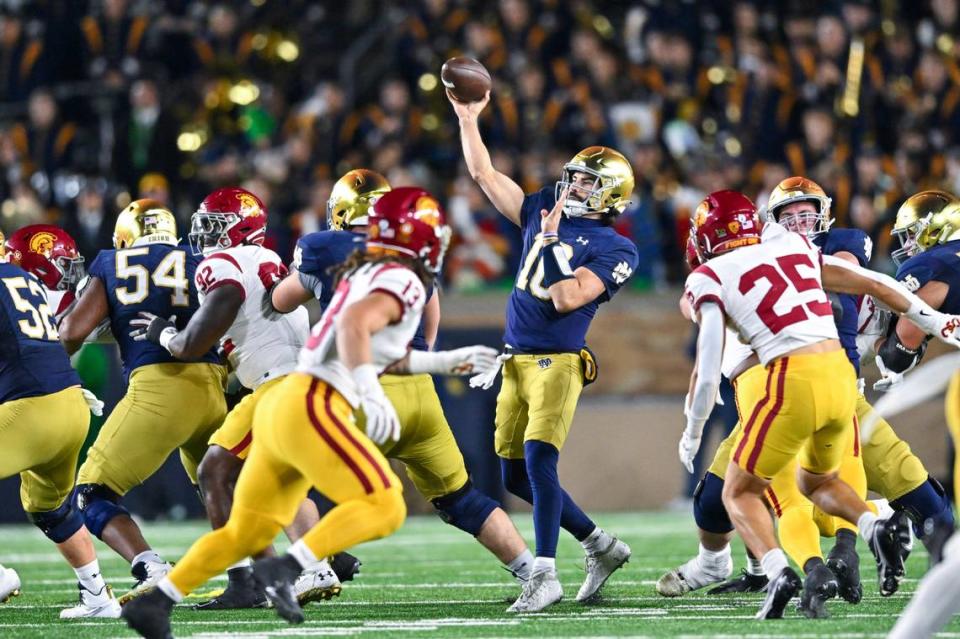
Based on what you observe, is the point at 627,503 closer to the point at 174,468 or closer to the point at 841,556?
the point at 174,468

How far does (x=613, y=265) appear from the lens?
6.67m

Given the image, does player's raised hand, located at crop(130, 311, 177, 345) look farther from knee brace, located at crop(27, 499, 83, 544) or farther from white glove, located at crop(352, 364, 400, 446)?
white glove, located at crop(352, 364, 400, 446)

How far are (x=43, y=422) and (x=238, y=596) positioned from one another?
1.11 meters

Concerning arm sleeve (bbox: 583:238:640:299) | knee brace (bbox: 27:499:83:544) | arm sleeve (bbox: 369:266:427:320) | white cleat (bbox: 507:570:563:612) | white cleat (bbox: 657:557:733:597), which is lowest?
white cleat (bbox: 657:557:733:597)

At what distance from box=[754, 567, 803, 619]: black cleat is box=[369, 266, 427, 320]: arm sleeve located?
168 centimetres

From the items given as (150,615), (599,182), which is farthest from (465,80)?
(150,615)

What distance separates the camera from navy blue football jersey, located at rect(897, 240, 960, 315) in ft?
22.9

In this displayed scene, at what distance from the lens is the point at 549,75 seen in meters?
13.9

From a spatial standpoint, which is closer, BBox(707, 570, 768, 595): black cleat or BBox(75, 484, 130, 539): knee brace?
BBox(75, 484, 130, 539): knee brace

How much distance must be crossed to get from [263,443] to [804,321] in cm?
216

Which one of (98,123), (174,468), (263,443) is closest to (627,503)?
(174,468)


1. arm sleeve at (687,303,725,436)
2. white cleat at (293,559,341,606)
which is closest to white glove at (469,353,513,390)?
arm sleeve at (687,303,725,436)

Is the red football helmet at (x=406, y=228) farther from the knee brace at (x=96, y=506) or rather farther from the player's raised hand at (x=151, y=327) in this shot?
the knee brace at (x=96, y=506)

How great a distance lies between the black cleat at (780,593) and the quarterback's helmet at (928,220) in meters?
2.36
